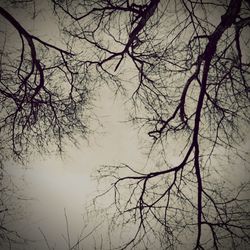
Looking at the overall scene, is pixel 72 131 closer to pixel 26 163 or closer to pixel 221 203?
pixel 26 163

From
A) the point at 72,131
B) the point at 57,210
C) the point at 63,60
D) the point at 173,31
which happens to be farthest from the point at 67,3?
the point at 57,210

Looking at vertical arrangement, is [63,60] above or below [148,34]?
above

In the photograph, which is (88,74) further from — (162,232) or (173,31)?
(162,232)

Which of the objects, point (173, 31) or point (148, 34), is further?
point (148, 34)

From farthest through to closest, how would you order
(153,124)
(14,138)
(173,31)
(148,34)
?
(14,138)
(153,124)
(148,34)
(173,31)

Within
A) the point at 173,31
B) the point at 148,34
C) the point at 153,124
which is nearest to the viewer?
the point at 173,31

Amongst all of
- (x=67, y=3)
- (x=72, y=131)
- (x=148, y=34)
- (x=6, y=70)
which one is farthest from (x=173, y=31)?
(x=6, y=70)

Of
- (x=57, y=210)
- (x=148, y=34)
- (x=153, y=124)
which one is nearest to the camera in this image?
(x=148, y=34)

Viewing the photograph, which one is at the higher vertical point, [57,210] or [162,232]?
[57,210]

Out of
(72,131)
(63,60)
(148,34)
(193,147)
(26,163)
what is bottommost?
(193,147)

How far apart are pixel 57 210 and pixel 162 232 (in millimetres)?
53770

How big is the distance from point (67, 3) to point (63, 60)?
100cm

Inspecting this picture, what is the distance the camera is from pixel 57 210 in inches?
2119

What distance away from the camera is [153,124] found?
4.62 meters
